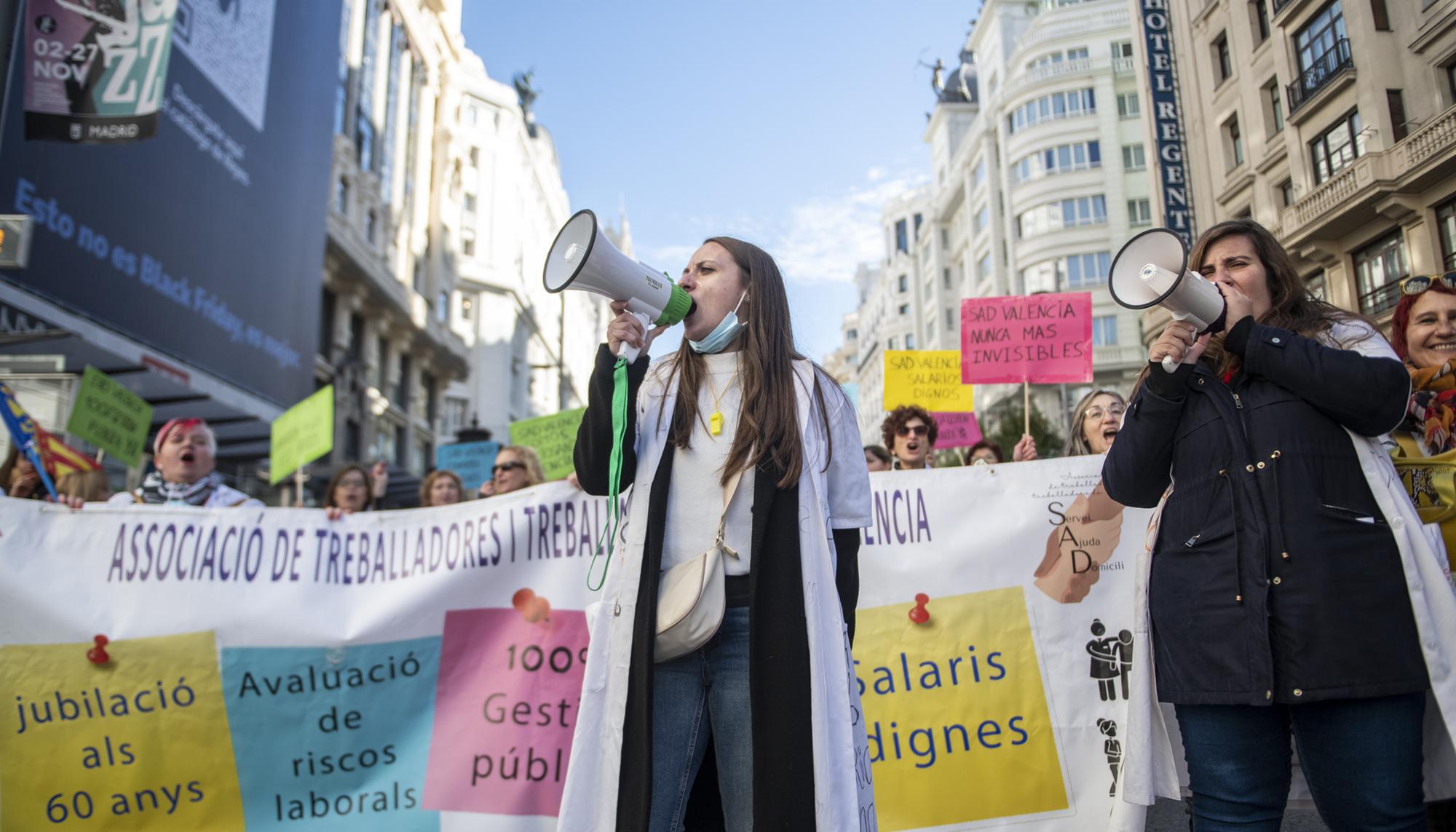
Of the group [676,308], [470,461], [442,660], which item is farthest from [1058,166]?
[676,308]

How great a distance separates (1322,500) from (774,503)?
113 cm

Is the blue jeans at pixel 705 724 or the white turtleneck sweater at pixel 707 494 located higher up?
the white turtleneck sweater at pixel 707 494

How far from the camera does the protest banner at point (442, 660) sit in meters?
3.79

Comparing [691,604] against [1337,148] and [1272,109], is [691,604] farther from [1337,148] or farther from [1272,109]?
[1272,109]

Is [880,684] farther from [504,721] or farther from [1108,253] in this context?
[1108,253]

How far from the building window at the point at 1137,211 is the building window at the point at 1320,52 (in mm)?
20224

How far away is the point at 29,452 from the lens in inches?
213

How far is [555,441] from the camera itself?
6898mm

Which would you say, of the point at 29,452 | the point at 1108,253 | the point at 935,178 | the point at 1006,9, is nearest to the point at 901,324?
the point at 935,178

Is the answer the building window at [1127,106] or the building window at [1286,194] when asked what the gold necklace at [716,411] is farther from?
the building window at [1127,106]

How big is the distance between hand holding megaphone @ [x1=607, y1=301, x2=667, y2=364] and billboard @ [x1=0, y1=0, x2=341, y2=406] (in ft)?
35.5

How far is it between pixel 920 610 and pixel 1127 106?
135 ft

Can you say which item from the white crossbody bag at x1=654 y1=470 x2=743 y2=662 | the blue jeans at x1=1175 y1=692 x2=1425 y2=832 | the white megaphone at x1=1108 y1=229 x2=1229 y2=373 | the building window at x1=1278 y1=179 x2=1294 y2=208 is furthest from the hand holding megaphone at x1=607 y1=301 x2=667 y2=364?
the building window at x1=1278 y1=179 x2=1294 y2=208

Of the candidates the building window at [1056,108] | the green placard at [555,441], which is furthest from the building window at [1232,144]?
the green placard at [555,441]
